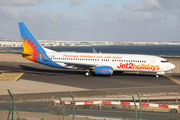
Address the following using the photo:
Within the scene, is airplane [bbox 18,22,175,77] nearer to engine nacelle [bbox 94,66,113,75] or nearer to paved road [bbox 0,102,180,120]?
engine nacelle [bbox 94,66,113,75]

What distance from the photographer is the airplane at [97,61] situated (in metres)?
41.3

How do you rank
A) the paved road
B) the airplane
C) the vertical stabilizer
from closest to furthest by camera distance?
1. the paved road
2. the airplane
3. the vertical stabilizer

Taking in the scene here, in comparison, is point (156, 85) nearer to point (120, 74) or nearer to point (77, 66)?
point (120, 74)

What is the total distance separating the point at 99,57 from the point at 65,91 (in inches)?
604

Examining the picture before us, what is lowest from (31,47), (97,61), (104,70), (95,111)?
(95,111)

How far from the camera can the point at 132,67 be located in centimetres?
4178

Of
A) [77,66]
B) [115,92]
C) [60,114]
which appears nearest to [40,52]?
[77,66]

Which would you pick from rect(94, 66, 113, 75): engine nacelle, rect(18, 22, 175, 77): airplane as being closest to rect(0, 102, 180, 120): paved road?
rect(94, 66, 113, 75): engine nacelle

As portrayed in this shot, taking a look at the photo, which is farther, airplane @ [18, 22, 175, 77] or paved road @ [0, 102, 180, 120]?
airplane @ [18, 22, 175, 77]

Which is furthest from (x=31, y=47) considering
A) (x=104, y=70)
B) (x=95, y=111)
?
(x=95, y=111)

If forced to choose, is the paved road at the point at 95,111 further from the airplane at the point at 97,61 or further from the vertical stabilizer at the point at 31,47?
the vertical stabilizer at the point at 31,47

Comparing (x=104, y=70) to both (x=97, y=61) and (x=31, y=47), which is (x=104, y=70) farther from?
(x=31, y=47)

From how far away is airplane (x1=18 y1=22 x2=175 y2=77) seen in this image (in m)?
41.3

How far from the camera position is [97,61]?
43.3 m
